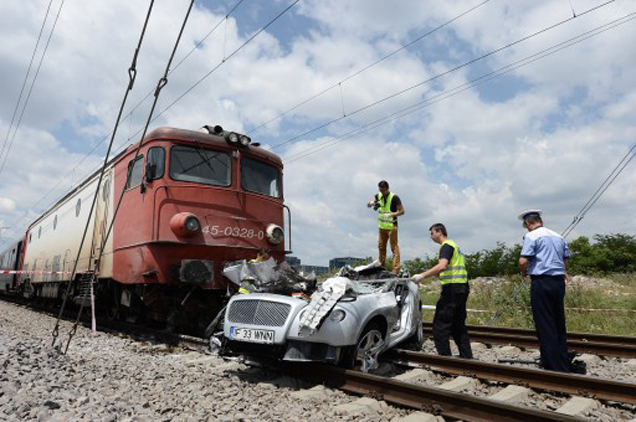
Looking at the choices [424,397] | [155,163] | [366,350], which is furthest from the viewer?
[155,163]

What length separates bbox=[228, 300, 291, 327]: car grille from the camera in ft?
16.4

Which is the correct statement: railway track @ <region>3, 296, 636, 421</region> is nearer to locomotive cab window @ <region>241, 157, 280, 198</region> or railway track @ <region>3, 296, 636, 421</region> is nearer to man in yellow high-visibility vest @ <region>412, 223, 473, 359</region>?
man in yellow high-visibility vest @ <region>412, 223, 473, 359</region>

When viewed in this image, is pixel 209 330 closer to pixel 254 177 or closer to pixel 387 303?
pixel 387 303

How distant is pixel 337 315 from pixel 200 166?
4347mm

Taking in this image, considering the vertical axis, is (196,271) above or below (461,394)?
above

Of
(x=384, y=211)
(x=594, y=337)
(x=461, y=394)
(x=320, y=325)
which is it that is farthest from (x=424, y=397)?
(x=384, y=211)

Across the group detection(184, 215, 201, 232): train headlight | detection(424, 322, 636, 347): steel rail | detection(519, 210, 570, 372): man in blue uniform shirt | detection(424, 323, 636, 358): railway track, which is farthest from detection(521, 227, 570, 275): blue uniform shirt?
detection(184, 215, 201, 232): train headlight

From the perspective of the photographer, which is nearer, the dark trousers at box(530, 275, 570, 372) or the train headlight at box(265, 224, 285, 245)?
the dark trousers at box(530, 275, 570, 372)

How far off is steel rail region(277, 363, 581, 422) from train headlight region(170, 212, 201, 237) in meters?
3.05

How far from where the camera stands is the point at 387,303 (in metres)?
5.56

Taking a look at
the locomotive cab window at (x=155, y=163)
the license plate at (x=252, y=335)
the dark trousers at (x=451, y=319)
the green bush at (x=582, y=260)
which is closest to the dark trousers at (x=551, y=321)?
the dark trousers at (x=451, y=319)

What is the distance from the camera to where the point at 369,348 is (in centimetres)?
532

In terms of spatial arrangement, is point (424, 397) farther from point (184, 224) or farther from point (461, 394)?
point (184, 224)

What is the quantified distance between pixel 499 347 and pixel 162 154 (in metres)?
5.94
